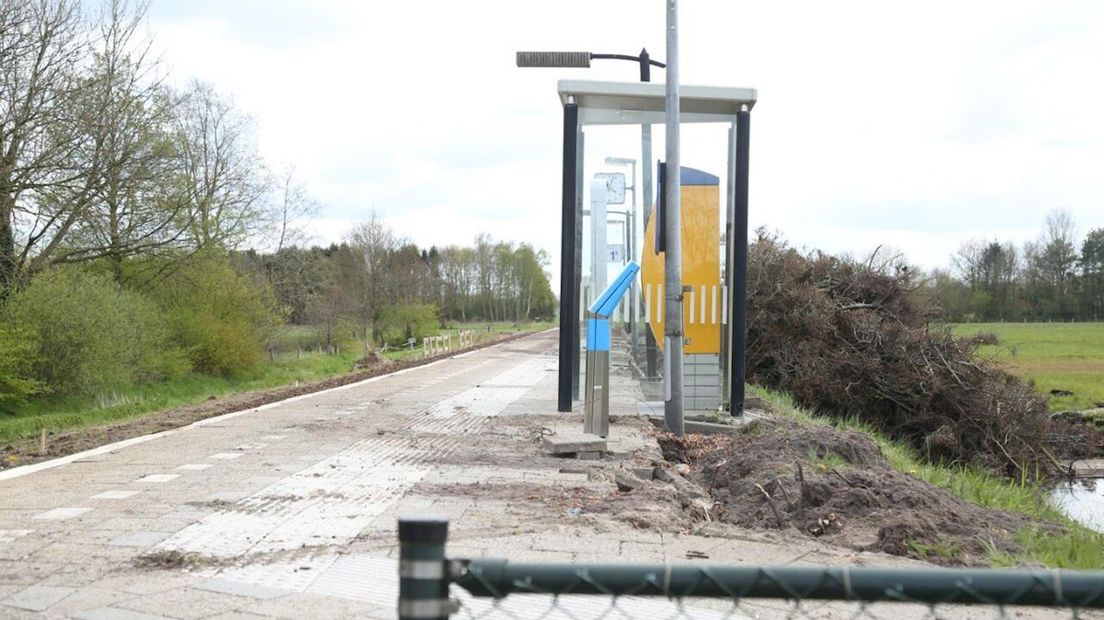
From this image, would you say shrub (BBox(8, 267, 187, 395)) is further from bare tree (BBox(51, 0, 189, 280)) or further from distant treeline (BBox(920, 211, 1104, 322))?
distant treeline (BBox(920, 211, 1104, 322))

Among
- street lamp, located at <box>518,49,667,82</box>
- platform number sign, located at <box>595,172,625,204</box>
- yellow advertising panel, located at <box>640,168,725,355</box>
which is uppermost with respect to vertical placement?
street lamp, located at <box>518,49,667,82</box>

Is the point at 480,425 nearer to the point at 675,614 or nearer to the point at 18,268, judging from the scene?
the point at 675,614

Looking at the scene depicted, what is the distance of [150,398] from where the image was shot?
21734 millimetres

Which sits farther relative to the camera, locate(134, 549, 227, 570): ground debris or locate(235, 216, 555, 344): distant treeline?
locate(235, 216, 555, 344): distant treeline

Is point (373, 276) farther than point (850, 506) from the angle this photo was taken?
Yes

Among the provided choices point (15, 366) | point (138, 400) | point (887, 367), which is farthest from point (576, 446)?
point (138, 400)

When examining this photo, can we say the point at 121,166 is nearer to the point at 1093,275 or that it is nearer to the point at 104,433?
the point at 104,433

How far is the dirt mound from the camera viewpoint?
19.1 ft

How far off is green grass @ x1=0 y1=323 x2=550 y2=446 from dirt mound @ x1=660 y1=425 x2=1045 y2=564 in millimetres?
10834

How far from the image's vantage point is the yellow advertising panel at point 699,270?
42.8 ft

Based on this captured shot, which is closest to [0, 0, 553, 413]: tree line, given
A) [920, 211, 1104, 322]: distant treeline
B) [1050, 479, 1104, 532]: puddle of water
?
[1050, 479, 1104, 532]: puddle of water

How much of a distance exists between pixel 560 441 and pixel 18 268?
51.5 feet

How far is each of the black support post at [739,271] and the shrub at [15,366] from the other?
1314 centimetres

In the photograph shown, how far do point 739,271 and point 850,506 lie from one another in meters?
6.83
